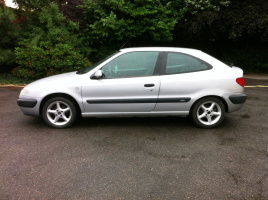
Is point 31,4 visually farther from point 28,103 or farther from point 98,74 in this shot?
point 98,74

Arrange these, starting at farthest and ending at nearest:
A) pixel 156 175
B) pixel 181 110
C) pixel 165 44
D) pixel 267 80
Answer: pixel 165 44, pixel 267 80, pixel 181 110, pixel 156 175

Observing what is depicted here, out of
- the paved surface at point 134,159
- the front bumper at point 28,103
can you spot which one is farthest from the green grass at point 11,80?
the front bumper at point 28,103

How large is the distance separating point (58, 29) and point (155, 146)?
749cm

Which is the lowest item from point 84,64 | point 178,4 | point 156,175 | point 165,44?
point 156,175

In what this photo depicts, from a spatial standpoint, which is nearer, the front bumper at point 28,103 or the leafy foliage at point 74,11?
the front bumper at point 28,103

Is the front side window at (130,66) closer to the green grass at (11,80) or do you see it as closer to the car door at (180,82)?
the car door at (180,82)

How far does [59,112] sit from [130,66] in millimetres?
1550

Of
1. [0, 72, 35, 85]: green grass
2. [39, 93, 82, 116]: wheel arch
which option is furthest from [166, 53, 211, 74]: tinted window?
[0, 72, 35, 85]: green grass

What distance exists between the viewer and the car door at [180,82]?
4602 mm

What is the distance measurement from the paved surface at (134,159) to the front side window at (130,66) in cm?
103

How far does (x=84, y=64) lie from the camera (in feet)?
33.0

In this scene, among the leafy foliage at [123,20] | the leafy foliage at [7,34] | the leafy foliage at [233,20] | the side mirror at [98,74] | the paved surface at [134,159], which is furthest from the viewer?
the leafy foliage at [233,20]

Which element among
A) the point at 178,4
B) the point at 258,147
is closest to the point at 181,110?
the point at 258,147

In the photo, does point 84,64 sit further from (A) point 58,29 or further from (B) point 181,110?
(B) point 181,110
